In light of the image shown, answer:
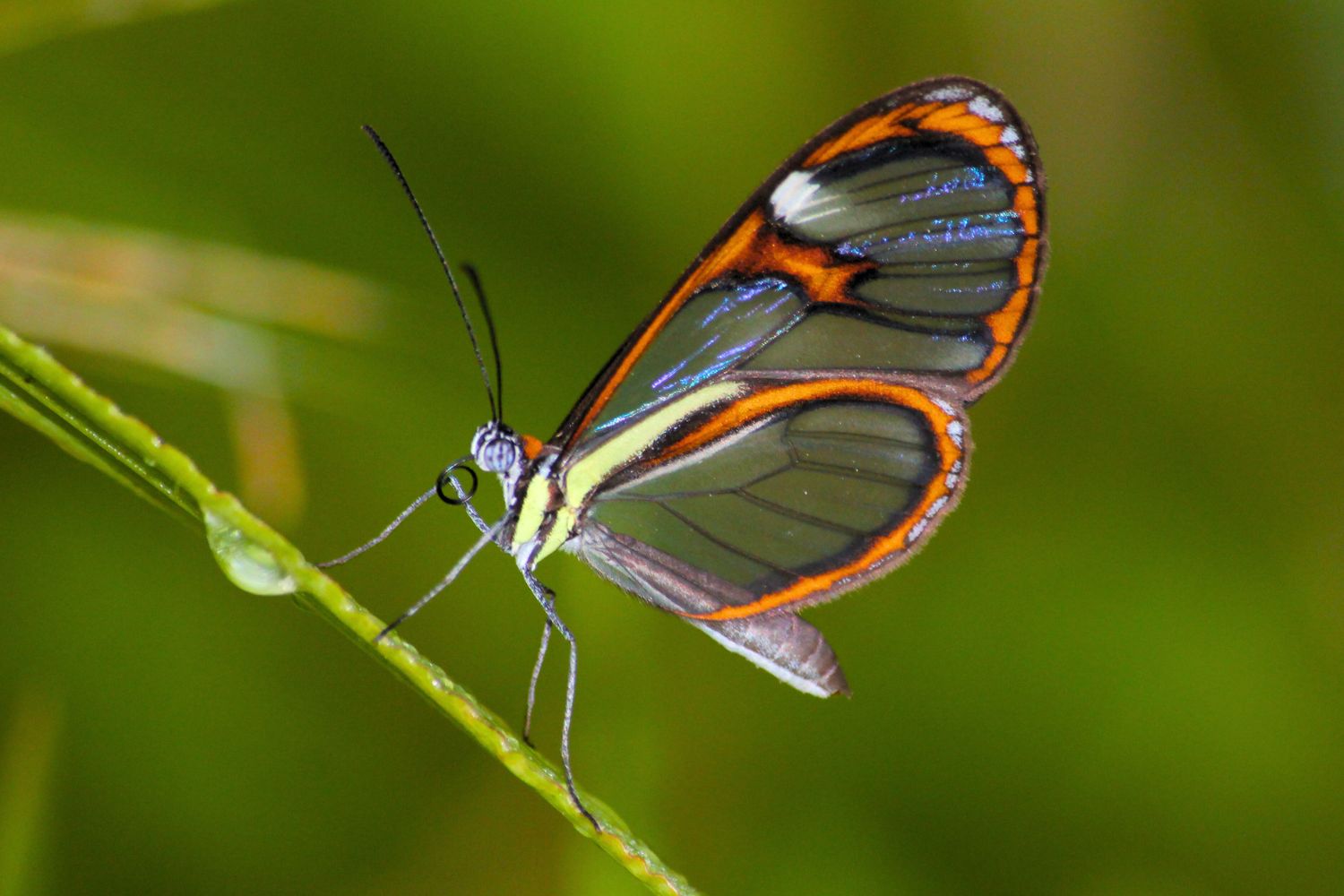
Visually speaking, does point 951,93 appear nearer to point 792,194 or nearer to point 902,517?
point 792,194

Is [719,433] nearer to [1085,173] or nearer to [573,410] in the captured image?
[573,410]

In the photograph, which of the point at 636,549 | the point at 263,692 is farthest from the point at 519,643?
the point at 263,692

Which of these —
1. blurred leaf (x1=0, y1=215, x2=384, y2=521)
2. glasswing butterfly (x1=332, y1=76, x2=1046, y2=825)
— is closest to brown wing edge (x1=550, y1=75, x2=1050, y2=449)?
glasswing butterfly (x1=332, y1=76, x2=1046, y2=825)

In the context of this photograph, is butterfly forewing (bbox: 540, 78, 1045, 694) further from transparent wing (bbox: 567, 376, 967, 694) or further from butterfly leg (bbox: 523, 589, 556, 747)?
butterfly leg (bbox: 523, 589, 556, 747)

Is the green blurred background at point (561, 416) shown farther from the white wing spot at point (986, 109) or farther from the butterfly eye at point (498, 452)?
the white wing spot at point (986, 109)

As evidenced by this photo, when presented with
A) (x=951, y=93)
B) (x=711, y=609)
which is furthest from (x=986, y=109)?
(x=711, y=609)

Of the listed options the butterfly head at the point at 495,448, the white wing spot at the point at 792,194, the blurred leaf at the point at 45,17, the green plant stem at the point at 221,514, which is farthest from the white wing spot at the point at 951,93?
the blurred leaf at the point at 45,17
